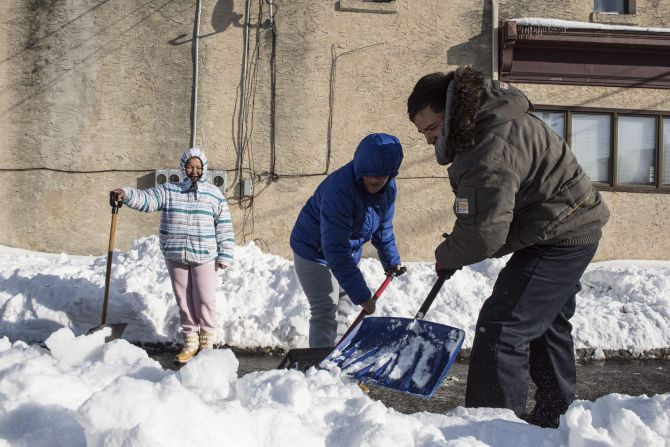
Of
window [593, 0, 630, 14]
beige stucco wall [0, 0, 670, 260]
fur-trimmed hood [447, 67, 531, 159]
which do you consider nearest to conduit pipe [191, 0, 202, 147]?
beige stucco wall [0, 0, 670, 260]

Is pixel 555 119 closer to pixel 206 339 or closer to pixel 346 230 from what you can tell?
pixel 206 339

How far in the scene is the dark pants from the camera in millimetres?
2658

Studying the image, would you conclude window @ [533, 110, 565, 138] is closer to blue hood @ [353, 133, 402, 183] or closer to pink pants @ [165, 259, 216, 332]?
pink pants @ [165, 259, 216, 332]

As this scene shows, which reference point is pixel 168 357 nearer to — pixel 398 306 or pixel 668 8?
pixel 398 306

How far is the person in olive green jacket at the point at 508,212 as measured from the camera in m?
2.51

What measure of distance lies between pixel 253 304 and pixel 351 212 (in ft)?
8.91

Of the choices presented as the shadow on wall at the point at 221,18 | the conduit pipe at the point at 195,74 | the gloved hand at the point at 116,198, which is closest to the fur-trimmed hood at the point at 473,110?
the gloved hand at the point at 116,198

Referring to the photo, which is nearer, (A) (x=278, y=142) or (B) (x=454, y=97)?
(B) (x=454, y=97)

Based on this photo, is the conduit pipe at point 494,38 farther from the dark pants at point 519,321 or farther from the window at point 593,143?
the dark pants at point 519,321

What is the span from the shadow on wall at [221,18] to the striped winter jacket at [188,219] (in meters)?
4.46

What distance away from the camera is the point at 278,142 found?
9.10 metres

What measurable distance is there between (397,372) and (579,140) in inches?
325

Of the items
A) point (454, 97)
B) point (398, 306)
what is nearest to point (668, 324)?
point (398, 306)

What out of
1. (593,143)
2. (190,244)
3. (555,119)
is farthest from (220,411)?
(593,143)
